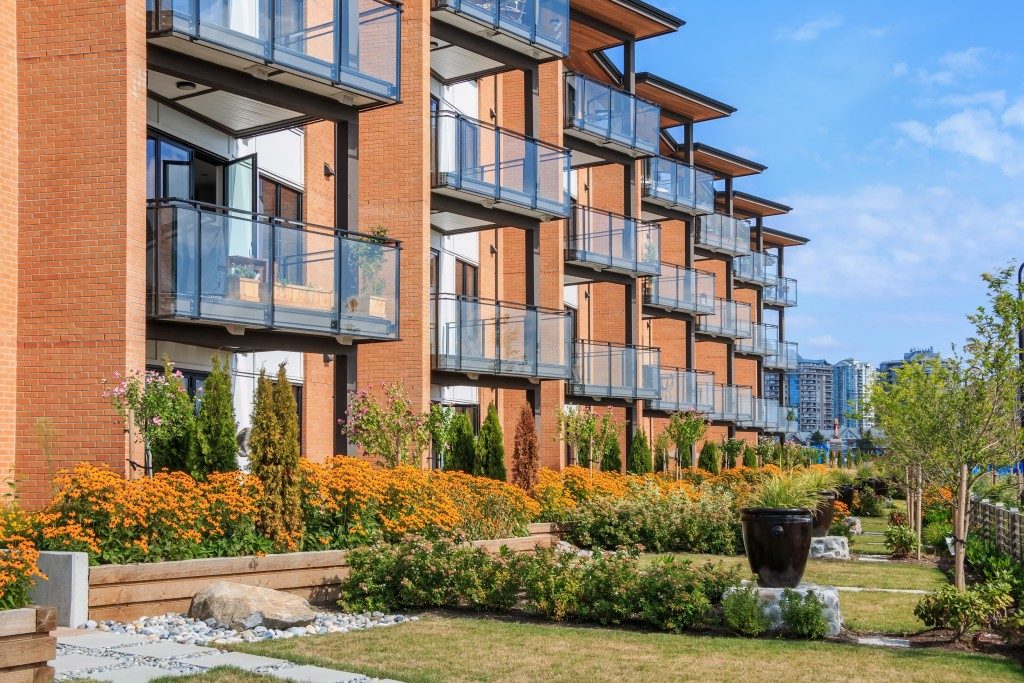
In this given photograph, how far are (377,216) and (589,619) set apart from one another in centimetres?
1228

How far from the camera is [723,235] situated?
2020 inches

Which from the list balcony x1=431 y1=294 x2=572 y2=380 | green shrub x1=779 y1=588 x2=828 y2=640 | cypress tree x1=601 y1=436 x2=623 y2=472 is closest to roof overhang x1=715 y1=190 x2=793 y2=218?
cypress tree x1=601 y1=436 x2=623 y2=472

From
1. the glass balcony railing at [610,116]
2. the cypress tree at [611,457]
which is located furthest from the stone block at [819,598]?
the glass balcony railing at [610,116]

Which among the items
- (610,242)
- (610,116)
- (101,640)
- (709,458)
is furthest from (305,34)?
(709,458)

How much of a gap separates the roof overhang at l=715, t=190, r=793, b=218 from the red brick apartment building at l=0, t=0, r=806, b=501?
14183 mm

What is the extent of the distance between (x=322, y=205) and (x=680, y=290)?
2155cm

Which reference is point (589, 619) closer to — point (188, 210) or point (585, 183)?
point (188, 210)

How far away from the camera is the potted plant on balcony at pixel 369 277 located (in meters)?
19.8

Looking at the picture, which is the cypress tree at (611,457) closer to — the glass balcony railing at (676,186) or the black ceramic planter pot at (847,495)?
the black ceramic planter pot at (847,495)

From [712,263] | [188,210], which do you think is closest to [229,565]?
[188,210]

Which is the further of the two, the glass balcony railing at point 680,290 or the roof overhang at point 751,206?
the roof overhang at point 751,206

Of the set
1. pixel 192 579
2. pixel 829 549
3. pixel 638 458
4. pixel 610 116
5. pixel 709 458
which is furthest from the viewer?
pixel 709 458

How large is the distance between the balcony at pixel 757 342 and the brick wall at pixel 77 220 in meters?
42.9

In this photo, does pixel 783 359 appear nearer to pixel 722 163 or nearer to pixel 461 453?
pixel 722 163
